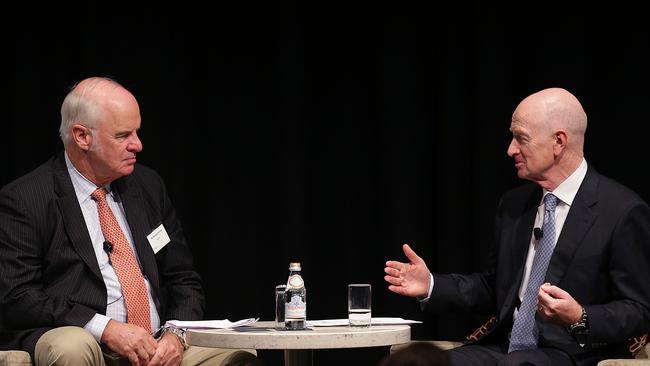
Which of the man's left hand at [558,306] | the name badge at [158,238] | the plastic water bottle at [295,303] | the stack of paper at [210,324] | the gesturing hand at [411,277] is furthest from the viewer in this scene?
the name badge at [158,238]

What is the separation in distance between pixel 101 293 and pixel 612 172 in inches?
92.8

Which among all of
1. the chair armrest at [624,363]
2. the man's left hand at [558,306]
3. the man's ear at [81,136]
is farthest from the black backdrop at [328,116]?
the chair armrest at [624,363]

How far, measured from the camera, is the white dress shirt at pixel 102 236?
3963 mm

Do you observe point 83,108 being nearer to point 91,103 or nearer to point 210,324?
point 91,103

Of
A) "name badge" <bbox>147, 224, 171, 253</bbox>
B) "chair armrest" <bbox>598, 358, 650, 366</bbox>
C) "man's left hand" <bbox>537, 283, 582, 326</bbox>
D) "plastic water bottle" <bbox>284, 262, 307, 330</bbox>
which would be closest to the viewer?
"chair armrest" <bbox>598, 358, 650, 366</bbox>

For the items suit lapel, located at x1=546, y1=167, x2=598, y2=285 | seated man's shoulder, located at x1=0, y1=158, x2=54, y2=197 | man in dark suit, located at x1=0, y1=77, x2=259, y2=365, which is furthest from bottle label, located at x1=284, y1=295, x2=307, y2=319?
seated man's shoulder, located at x1=0, y1=158, x2=54, y2=197

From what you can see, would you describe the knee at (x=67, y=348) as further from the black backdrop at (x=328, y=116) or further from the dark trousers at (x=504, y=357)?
the black backdrop at (x=328, y=116)

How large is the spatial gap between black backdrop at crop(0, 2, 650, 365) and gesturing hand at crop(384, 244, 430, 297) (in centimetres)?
89

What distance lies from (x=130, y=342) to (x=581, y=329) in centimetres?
154

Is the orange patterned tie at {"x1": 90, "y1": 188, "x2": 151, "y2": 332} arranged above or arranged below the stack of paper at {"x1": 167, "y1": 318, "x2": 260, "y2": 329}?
above

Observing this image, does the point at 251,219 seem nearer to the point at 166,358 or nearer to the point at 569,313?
the point at 166,358

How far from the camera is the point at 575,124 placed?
13.1 feet

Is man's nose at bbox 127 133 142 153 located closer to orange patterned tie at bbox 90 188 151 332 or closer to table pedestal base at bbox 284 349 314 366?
orange patterned tie at bbox 90 188 151 332

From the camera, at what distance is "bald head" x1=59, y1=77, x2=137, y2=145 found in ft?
13.4
